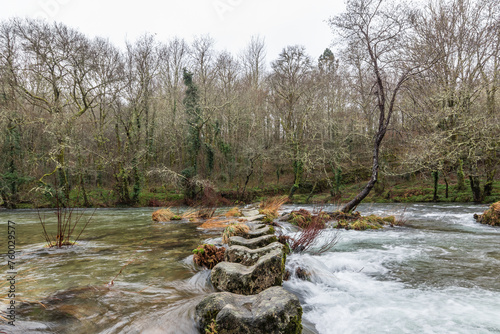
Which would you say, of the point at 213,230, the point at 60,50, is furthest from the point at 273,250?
the point at 60,50

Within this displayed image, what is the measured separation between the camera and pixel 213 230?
9859mm

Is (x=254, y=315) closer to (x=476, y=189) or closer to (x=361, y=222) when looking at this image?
(x=361, y=222)

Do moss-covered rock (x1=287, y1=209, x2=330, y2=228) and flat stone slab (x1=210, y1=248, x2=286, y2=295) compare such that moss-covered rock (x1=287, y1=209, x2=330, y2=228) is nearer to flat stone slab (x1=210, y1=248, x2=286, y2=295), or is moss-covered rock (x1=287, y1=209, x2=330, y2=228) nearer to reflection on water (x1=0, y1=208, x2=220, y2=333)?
reflection on water (x1=0, y1=208, x2=220, y2=333)

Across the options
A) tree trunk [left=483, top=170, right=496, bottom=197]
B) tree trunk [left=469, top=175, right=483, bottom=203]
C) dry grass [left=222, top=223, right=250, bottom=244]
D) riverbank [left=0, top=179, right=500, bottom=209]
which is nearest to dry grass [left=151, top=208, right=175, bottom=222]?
dry grass [left=222, top=223, right=250, bottom=244]

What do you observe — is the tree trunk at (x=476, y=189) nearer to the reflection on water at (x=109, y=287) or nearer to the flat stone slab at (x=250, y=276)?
the reflection on water at (x=109, y=287)

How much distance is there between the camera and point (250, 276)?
3.95 m

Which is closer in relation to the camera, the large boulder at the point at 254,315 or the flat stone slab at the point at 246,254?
the large boulder at the point at 254,315

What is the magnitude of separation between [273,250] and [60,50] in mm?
20883

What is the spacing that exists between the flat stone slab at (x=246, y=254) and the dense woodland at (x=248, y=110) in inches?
305

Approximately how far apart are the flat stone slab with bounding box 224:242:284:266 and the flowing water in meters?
0.63

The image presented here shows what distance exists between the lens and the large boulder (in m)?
2.77

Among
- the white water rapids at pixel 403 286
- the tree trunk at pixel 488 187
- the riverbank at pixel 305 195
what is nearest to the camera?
the white water rapids at pixel 403 286

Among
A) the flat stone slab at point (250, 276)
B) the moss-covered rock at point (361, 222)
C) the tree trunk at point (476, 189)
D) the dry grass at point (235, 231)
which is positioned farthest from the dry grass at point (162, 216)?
the tree trunk at point (476, 189)

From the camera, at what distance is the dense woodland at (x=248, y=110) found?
12945mm
